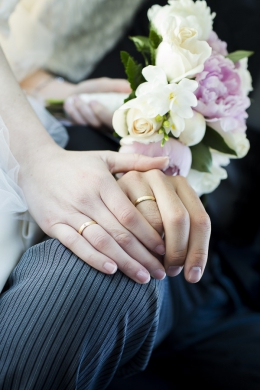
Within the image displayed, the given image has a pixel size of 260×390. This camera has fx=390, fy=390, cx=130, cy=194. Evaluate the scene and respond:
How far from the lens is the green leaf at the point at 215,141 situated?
0.69 m

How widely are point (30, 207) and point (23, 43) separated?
77 centimetres

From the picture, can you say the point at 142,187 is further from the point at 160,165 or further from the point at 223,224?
the point at 223,224

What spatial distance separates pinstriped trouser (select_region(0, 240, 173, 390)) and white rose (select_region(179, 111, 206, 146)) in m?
0.24

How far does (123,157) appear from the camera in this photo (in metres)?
0.64

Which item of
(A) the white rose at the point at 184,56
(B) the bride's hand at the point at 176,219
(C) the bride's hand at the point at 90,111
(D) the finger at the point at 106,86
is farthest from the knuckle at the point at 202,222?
(D) the finger at the point at 106,86

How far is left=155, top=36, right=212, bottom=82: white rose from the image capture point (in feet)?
1.98

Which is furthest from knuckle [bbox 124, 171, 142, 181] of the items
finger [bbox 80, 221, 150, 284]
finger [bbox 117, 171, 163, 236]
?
finger [bbox 80, 221, 150, 284]

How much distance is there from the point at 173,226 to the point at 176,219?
11 mm

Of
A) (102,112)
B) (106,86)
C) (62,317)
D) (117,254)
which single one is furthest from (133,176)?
(106,86)

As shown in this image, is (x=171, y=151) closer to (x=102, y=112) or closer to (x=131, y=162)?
(x=131, y=162)

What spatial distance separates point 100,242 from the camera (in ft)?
1.80

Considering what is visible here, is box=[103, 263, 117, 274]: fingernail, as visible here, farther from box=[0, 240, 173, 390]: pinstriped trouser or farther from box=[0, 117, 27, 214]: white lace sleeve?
box=[0, 117, 27, 214]: white lace sleeve

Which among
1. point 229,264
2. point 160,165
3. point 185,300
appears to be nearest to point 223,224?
point 229,264

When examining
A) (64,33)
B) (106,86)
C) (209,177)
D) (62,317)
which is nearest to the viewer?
(62,317)
